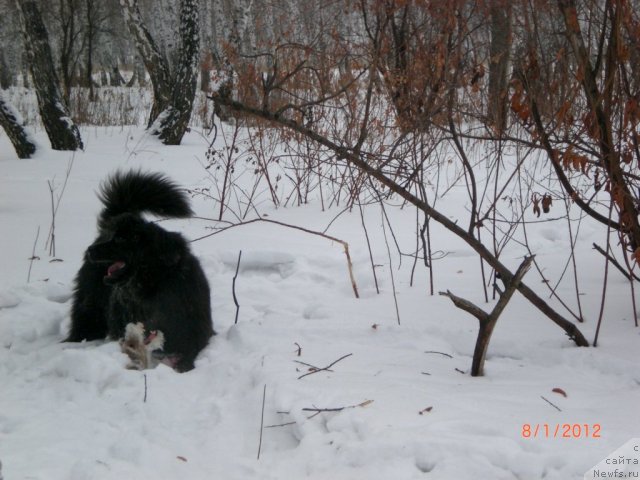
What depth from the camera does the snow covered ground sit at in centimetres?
193

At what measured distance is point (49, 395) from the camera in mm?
2521

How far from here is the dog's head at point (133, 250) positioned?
2982 millimetres

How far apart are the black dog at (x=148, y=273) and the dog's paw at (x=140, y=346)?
3 centimetres

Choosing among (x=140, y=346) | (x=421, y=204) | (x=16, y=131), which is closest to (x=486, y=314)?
(x=421, y=204)

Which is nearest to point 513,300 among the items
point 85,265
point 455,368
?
point 455,368

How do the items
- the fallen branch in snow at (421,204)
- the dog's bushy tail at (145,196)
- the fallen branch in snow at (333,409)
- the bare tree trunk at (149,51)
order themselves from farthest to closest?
the bare tree trunk at (149,51) < the dog's bushy tail at (145,196) < the fallen branch in snow at (421,204) < the fallen branch in snow at (333,409)

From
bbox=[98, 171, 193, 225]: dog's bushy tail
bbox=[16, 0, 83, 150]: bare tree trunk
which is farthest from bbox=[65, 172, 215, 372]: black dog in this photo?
bbox=[16, 0, 83, 150]: bare tree trunk

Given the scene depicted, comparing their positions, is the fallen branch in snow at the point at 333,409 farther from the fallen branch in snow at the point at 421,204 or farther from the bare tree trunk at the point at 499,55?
the bare tree trunk at the point at 499,55

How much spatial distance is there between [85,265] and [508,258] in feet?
10.5

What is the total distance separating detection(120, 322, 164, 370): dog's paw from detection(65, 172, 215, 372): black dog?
0.11 feet

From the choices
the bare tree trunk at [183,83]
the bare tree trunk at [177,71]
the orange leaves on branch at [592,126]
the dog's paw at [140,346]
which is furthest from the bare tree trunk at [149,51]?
the orange leaves on branch at [592,126]

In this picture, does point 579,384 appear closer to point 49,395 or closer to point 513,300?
point 513,300
